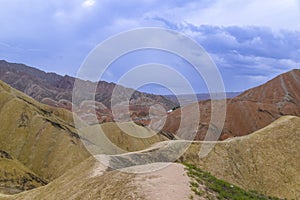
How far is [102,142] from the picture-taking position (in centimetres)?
8031

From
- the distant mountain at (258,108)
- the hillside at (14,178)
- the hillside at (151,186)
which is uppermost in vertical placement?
the distant mountain at (258,108)

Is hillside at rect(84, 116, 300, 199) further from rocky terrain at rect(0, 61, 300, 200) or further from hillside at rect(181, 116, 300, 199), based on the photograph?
rocky terrain at rect(0, 61, 300, 200)

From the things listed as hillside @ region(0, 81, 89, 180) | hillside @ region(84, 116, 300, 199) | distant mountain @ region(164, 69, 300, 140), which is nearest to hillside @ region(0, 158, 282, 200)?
hillside @ region(84, 116, 300, 199)

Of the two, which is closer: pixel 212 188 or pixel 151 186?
pixel 151 186

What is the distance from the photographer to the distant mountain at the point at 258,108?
93.9 m

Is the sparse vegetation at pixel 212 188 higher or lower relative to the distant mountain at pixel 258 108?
lower

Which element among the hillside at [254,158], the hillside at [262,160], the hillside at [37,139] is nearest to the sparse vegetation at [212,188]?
the hillside at [254,158]

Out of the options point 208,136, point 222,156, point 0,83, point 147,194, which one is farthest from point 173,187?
point 0,83

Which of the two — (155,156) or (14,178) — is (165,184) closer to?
(155,156)

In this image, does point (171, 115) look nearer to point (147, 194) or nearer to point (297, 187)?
point (297, 187)

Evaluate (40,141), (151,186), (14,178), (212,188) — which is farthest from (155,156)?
(40,141)

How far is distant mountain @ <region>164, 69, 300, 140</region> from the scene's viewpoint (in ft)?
308

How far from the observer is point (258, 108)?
97625 mm

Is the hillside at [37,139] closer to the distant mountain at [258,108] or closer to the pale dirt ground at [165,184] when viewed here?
the distant mountain at [258,108]
